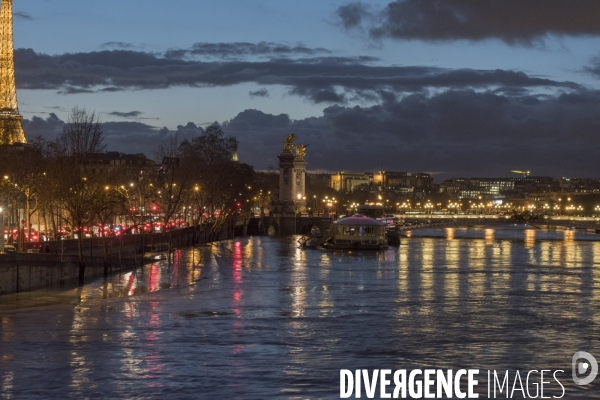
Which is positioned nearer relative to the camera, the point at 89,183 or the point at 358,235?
the point at 89,183

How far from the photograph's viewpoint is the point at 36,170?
196 ft

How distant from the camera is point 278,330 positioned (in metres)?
30.2

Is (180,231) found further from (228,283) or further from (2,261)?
(2,261)

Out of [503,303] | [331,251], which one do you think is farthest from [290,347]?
[331,251]

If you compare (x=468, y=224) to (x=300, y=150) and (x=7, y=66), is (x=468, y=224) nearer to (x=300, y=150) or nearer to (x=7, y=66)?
(x=300, y=150)

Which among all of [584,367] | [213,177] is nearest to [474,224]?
[213,177]

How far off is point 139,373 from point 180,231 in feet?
187

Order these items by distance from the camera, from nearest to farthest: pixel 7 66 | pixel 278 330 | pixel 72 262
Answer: pixel 278 330 → pixel 72 262 → pixel 7 66

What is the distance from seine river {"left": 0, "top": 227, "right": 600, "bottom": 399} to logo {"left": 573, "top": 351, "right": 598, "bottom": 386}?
309 mm

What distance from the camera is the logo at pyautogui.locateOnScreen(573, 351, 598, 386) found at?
916 inches

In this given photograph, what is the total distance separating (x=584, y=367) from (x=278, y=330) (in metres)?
9.61

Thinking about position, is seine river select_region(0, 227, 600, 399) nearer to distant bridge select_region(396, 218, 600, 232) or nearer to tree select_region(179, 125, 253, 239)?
tree select_region(179, 125, 253, 239)

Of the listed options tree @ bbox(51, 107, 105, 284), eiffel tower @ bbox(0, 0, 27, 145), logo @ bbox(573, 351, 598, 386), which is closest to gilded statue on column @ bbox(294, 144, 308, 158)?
eiffel tower @ bbox(0, 0, 27, 145)

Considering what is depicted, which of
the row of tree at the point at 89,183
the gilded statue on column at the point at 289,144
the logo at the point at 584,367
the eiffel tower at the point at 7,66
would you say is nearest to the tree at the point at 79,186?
the row of tree at the point at 89,183
